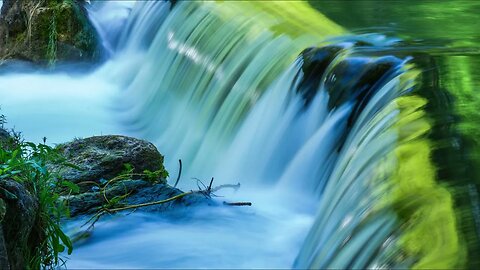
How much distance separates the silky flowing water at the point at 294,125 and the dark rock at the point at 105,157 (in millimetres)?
441

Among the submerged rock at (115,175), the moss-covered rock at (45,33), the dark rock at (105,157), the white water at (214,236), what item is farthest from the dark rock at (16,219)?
the moss-covered rock at (45,33)

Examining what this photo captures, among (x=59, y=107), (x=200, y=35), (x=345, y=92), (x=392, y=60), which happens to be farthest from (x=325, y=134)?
(x=59, y=107)

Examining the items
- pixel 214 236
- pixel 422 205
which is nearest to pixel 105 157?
pixel 214 236

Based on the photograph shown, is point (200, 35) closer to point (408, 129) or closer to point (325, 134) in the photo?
point (325, 134)

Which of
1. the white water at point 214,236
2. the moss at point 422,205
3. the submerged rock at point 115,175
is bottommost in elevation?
the white water at point 214,236

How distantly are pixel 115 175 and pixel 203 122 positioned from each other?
169 cm

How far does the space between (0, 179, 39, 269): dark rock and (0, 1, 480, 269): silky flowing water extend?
0.80 m

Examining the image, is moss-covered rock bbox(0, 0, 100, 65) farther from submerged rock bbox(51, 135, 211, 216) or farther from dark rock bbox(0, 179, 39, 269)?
dark rock bbox(0, 179, 39, 269)

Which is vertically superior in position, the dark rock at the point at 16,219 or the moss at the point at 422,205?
the moss at the point at 422,205

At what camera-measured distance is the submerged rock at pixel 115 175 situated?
461cm

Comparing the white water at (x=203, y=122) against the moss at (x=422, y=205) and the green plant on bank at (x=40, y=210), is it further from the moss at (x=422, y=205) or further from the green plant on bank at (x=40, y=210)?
the green plant on bank at (x=40, y=210)

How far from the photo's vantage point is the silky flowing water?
10.9 feet

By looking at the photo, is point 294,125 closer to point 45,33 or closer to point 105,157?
point 105,157

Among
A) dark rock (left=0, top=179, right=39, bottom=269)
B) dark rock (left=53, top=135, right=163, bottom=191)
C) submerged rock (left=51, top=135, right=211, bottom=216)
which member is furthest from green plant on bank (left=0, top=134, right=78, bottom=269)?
dark rock (left=53, top=135, right=163, bottom=191)
